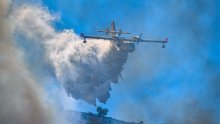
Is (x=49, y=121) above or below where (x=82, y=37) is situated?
below

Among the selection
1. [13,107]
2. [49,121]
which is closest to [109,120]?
[49,121]

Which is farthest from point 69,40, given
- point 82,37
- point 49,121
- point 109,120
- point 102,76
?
point 109,120

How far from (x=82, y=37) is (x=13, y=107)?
2421cm

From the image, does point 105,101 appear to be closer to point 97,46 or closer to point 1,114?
point 97,46

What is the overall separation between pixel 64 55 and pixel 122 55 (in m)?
13.4

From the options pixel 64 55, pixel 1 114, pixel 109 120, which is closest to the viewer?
pixel 1 114

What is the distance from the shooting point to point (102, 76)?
11694 centimetres

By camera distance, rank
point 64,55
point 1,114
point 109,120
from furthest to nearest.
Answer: point 109,120 < point 64,55 < point 1,114

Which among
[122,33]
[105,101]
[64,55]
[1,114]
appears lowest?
[1,114]

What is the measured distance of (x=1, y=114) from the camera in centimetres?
11094

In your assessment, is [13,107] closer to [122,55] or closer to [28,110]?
[28,110]

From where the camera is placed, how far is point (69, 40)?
120 meters

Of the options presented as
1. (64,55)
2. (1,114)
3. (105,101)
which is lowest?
(1,114)

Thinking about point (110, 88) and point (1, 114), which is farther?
point (110, 88)
